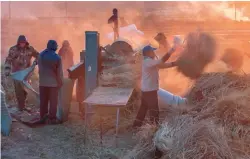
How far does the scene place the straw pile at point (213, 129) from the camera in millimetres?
5484

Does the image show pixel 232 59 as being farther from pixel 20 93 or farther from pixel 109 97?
pixel 20 93

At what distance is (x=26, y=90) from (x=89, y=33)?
6.26 feet

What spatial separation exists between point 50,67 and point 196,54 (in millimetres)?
2983

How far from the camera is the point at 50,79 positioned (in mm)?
8547

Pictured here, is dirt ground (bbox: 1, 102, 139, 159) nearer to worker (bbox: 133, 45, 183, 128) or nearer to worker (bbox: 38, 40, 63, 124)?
worker (bbox: 38, 40, 63, 124)

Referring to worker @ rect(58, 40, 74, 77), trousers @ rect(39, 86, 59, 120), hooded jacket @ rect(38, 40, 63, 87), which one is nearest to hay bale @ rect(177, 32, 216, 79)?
hooded jacket @ rect(38, 40, 63, 87)

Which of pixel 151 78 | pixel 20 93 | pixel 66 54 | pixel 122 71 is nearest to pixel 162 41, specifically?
pixel 122 71

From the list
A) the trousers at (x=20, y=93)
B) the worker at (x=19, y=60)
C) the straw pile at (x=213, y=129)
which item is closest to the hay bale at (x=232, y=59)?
the straw pile at (x=213, y=129)

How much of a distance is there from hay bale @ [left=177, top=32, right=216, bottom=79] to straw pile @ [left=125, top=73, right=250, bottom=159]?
2.80 ft

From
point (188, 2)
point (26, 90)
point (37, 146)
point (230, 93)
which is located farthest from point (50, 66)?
point (188, 2)

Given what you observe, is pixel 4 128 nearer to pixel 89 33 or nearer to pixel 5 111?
pixel 5 111

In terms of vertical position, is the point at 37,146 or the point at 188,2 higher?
the point at 188,2

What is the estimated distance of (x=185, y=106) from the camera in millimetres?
7699

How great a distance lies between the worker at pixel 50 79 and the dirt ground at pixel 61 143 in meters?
0.35
